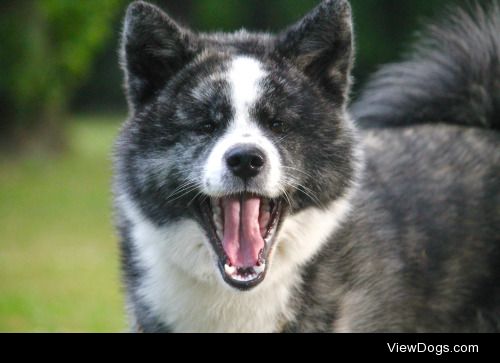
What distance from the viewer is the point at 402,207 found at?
5.08 metres

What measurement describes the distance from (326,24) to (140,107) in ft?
3.31

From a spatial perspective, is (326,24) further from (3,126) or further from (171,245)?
(3,126)

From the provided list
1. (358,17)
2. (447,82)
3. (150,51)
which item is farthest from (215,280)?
(358,17)

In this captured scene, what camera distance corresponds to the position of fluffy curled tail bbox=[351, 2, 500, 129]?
5.71 metres

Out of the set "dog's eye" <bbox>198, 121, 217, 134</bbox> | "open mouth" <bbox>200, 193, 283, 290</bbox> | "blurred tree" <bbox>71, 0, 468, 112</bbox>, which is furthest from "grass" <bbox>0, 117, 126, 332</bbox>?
"blurred tree" <bbox>71, 0, 468, 112</bbox>

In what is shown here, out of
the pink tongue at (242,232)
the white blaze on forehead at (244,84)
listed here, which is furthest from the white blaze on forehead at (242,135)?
the pink tongue at (242,232)

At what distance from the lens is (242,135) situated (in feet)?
13.7

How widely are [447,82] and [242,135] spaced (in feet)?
6.91

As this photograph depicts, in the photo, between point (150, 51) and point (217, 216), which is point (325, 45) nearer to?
point (150, 51)

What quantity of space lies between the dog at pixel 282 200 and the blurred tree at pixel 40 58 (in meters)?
14.9

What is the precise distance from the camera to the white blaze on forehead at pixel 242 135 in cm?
410

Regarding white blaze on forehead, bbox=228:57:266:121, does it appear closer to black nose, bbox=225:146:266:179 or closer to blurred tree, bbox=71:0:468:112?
black nose, bbox=225:146:266:179
